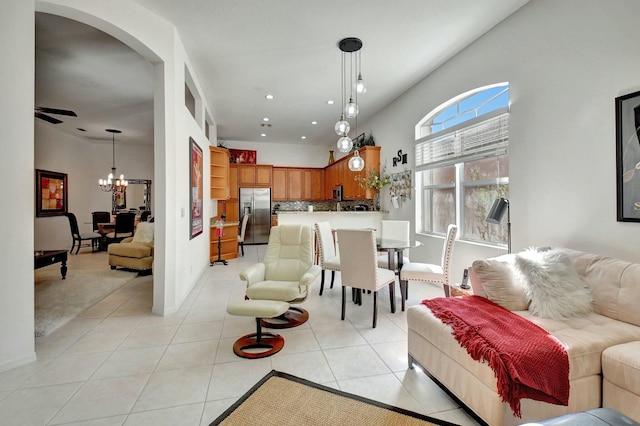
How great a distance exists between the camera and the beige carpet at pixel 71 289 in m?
3.12

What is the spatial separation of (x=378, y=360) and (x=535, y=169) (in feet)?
7.77

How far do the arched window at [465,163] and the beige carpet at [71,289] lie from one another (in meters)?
4.87

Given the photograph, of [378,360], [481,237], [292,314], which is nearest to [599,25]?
[481,237]

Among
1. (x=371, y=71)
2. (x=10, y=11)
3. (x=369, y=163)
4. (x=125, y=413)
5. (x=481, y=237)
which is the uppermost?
(x=371, y=71)

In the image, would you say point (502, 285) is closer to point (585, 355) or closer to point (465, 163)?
point (585, 355)

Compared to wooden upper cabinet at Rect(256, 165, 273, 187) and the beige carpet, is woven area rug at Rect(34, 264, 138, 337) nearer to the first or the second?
the beige carpet

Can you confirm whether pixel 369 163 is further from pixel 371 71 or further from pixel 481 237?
pixel 481 237

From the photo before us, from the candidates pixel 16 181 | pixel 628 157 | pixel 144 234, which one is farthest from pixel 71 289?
pixel 628 157

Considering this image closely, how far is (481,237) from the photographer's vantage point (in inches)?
145

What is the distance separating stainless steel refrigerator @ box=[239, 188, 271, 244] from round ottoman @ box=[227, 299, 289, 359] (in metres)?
5.73

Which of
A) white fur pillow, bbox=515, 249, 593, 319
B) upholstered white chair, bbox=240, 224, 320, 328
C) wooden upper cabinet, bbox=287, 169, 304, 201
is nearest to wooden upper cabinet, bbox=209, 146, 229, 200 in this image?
wooden upper cabinet, bbox=287, 169, 304, 201

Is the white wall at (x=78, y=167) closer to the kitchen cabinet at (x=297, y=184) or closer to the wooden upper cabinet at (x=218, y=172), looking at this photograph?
the wooden upper cabinet at (x=218, y=172)

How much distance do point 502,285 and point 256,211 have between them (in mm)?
6922

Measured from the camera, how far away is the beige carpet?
3.12m
